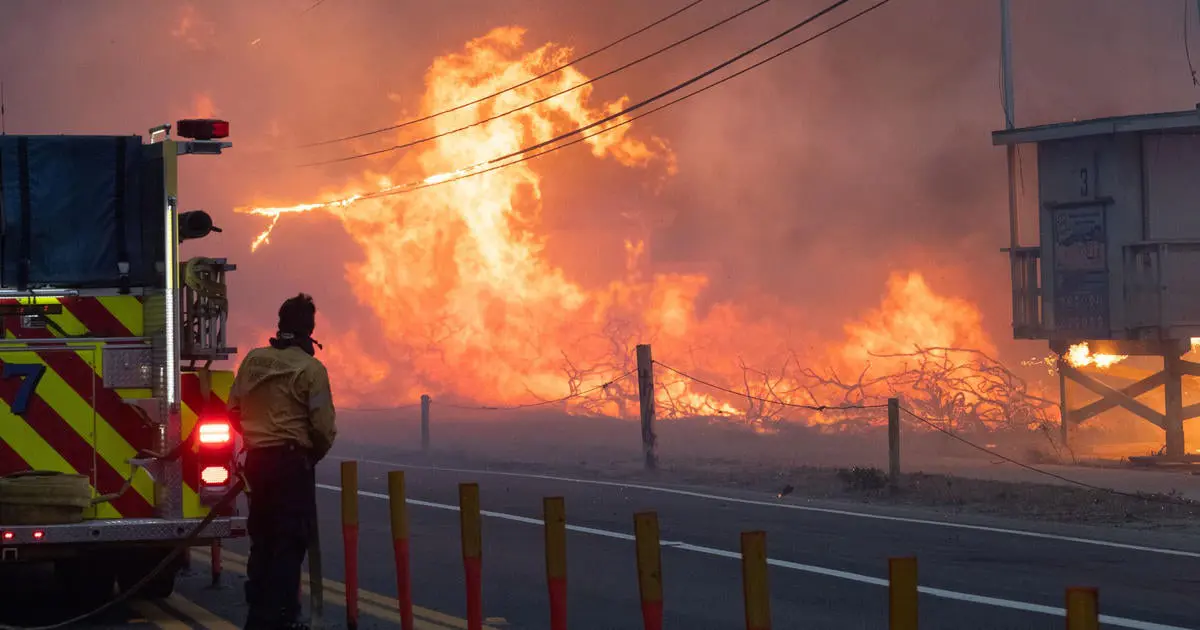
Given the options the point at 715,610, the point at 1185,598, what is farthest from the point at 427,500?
the point at 1185,598

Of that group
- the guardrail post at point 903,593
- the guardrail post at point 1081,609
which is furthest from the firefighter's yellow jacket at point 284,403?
the guardrail post at point 1081,609

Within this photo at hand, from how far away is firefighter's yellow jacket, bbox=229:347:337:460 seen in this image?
345 inches

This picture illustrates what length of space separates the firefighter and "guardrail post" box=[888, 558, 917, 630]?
4065mm

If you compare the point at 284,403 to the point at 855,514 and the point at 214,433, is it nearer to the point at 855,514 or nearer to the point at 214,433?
the point at 214,433

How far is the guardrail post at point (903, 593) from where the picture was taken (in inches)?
213

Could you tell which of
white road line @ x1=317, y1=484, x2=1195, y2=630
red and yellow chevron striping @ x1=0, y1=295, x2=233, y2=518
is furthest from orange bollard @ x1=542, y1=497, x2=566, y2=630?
white road line @ x1=317, y1=484, x2=1195, y2=630

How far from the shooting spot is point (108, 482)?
31.8 feet

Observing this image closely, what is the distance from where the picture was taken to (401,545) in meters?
9.66

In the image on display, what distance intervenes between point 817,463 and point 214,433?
59.7 feet

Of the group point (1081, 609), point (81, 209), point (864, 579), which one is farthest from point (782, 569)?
point (1081, 609)

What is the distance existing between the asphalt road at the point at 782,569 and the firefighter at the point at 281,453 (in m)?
2.05

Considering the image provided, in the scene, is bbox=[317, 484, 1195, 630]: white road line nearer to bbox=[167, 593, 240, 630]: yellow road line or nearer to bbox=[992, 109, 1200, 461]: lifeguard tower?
bbox=[167, 593, 240, 630]: yellow road line

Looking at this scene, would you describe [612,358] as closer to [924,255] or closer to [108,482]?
[924,255]

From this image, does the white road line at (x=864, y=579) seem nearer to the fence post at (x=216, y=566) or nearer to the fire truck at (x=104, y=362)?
the fence post at (x=216, y=566)
